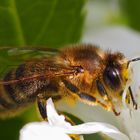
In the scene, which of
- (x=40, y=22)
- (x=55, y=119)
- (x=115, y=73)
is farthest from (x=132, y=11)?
(x=55, y=119)

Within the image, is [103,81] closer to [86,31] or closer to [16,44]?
[16,44]

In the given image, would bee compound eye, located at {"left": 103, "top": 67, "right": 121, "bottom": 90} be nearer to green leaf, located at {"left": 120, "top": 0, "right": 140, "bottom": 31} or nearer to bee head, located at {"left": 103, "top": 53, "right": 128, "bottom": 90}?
bee head, located at {"left": 103, "top": 53, "right": 128, "bottom": 90}

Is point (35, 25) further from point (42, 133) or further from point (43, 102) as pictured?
point (42, 133)

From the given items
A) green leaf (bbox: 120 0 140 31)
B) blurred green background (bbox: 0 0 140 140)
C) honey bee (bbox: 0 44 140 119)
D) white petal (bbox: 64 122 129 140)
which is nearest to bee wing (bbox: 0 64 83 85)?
honey bee (bbox: 0 44 140 119)

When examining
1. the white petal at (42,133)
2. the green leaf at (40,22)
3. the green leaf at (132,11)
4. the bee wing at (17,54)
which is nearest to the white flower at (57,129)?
the white petal at (42,133)

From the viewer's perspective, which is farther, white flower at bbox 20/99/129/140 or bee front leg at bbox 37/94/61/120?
bee front leg at bbox 37/94/61/120

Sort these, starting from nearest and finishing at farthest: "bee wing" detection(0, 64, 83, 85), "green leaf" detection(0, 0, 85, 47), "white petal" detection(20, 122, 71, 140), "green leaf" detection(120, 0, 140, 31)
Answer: "white petal" detection(20, 122, 71, 140), "bee wing" detection(0, 64, 83, 85), "green leaf" detection(0, 0, 85, 47), "green leaf" detection(120, 0, 140, 31)

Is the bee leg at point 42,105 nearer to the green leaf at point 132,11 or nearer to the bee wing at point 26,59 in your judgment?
the bee wing at point 26,59
